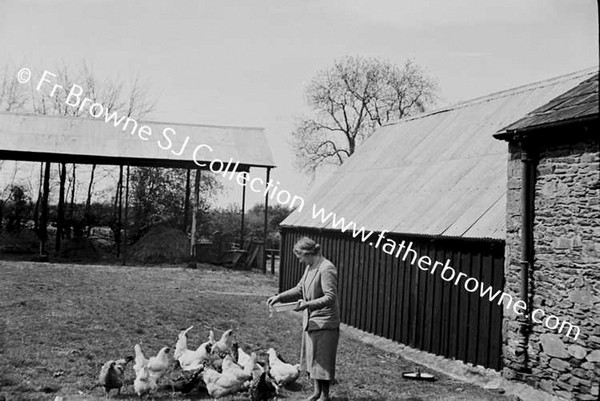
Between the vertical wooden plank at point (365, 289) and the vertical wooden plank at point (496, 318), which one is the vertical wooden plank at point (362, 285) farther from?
the vertical wooden plank at point (496, 318)

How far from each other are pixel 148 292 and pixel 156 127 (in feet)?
48.3

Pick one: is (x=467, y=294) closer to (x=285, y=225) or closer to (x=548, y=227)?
(x=548, y=227)

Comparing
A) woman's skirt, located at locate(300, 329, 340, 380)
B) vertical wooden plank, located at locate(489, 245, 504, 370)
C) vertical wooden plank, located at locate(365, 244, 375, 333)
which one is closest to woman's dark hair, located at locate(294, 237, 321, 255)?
woman's skirt, located at locate(300, 329, 340, 380)

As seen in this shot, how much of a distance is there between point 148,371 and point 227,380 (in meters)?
1.02

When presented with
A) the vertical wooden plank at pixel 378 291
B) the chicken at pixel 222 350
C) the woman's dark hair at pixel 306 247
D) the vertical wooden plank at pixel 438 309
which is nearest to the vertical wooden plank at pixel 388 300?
the vertical wooden plank at pixel 378 291

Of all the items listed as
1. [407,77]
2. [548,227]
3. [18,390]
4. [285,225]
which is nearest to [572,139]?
[548,227]

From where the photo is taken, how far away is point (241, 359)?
386 inches

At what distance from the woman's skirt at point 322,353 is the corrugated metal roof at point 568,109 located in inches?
177

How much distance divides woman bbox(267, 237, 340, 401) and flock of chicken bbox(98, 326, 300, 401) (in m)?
0.68

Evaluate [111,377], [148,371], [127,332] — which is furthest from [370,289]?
[111,377]

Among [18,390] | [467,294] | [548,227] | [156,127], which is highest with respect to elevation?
[156,127]

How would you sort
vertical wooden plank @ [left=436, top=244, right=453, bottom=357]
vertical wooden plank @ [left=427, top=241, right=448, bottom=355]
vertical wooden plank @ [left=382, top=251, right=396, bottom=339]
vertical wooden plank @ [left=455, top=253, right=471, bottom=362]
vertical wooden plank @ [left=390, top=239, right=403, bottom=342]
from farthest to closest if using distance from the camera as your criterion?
1. vertical wooden plank @ [left=382, top=251, right=396, bottom=339]
2. vertical wooden plank @ [left=390, top=239, right=403, bottom=342]
3. vertical wooden plank @ [left=427, top=241, right=448, bottom=355]
4. vertical wooden plank @ [left=436, top=244, right=453, bottom=357]
5. vertical wooden plank @ [left=455, top=253, right=471, bottom=362]

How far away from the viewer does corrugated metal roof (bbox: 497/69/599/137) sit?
9.98 m

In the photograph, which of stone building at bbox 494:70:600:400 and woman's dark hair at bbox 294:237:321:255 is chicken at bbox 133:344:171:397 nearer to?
woman's dark hair at bbox 294:237:321:255
